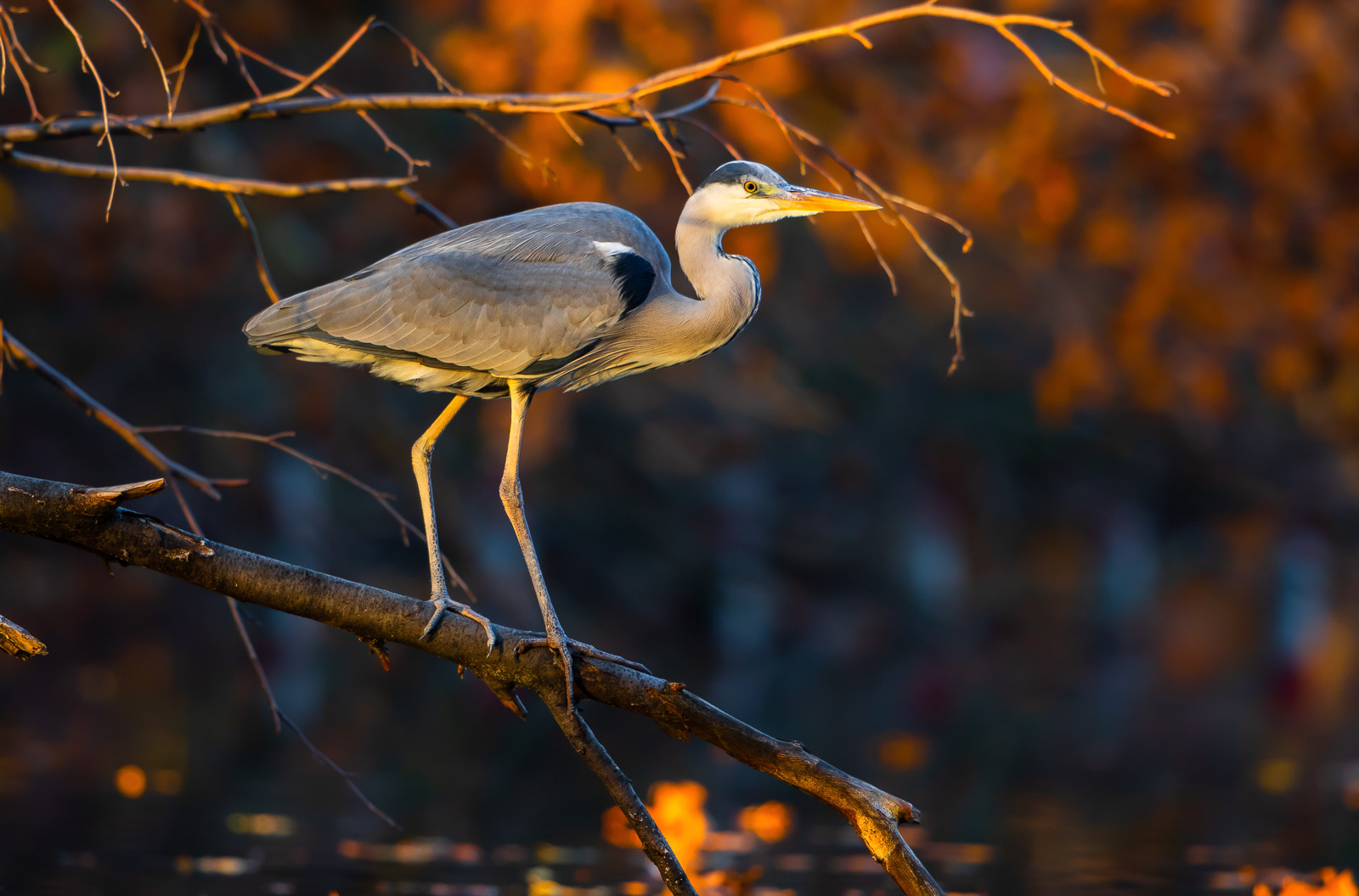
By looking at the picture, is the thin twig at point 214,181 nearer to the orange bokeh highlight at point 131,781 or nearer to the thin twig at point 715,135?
the thin twig at point 715,135

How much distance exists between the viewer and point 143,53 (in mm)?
10086

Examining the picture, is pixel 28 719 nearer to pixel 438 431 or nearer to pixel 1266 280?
pixel 438 431

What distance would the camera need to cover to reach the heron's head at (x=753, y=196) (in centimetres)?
430

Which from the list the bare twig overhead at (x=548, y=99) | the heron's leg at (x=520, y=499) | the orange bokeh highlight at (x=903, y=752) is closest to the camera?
the bare twig overhead at (x=548, y=99)

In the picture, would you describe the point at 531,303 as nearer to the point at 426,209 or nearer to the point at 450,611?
the point at 426,209

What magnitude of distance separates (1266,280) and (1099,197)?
1.46m

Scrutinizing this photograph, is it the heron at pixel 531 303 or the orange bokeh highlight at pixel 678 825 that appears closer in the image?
the heron at pixel 531 303

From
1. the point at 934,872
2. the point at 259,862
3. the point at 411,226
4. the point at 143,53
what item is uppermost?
the point at 411,226

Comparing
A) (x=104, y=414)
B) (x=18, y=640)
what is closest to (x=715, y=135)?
(x=104, y=414)

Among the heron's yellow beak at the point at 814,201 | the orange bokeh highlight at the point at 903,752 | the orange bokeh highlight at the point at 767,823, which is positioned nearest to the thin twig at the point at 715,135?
the heron's yellow beak at the point at 814,201

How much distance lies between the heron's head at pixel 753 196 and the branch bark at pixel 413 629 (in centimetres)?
139

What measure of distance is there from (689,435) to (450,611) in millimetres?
17126

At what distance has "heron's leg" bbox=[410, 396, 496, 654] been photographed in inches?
148

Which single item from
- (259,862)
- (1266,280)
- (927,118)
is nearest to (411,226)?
(927,118)
